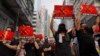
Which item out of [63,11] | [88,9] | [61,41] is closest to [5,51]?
[61,41]

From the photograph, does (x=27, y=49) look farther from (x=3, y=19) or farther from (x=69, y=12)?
(x=3, y=19)

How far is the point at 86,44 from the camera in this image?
6719 millimetres

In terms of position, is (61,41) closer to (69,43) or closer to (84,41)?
(69,43)

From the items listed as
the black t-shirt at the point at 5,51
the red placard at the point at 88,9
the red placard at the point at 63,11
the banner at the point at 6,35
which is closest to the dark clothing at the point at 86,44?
the black t-shirt at the point at 5,51

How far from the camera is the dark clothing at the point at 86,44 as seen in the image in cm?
663

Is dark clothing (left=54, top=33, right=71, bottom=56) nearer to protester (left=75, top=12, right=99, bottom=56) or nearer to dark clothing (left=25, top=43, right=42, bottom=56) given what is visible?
protester (left=75, top=12, right=99, bottom=56)

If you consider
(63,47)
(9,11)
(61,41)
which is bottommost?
(63,47)

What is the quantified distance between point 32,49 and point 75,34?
2.23 metres

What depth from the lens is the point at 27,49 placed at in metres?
8.98

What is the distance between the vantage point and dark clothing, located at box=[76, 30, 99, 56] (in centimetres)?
663

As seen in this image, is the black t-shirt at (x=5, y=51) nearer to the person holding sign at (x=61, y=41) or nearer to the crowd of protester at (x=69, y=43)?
the crowd of protester at (x=69, y=43)

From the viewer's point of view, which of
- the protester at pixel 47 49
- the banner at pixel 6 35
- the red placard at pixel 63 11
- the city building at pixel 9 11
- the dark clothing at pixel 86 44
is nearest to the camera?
the dark clothing at pixel 86 44

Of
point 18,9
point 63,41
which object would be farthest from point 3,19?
point 63,41

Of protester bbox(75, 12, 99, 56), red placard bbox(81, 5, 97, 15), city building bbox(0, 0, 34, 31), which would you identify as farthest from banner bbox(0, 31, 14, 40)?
city building bbox(0, 0, 34, 31)
